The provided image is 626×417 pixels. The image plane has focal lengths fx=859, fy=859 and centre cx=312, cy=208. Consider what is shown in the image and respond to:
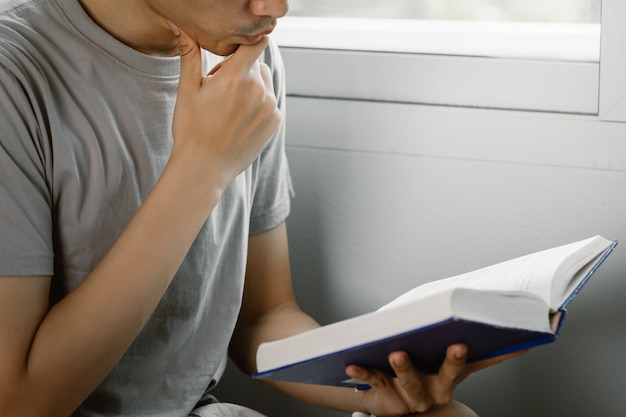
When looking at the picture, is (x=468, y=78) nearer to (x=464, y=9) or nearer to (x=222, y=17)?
(x=464, y=9)

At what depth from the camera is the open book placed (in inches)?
27.0

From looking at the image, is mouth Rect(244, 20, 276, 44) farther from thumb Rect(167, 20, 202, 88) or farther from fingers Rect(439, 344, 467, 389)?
fingers Rect(439, 344, 467, 389)

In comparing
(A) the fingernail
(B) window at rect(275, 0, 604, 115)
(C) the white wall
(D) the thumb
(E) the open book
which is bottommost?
(C) the white wall

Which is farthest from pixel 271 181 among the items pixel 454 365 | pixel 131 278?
pixel 454 365

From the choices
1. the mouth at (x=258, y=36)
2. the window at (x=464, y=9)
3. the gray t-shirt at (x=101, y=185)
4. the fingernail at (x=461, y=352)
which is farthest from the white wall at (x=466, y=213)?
the fingernail at (x=461, y=352)

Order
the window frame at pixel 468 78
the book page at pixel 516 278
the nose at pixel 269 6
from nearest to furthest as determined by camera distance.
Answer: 1. the book page at pixel 516 278
2. the nose at pixel 269 6
3. the window frame at pixel 468 78

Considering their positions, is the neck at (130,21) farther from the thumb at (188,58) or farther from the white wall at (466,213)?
the white wall at (466,213)

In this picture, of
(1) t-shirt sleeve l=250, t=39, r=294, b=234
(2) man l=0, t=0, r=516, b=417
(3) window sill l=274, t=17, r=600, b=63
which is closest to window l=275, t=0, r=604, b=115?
(3) window sill l=274, t=17, r=600, b=63

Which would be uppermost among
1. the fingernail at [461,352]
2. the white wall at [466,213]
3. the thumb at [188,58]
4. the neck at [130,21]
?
the neck at [130,21]

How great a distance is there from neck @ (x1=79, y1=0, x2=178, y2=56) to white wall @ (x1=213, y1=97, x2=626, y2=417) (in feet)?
1.38

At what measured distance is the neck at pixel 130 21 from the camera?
97 cm

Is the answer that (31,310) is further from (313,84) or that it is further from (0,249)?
(313,84)

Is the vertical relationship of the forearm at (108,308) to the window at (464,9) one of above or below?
below

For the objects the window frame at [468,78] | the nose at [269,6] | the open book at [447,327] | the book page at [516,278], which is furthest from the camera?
the window frame at [468,78]
